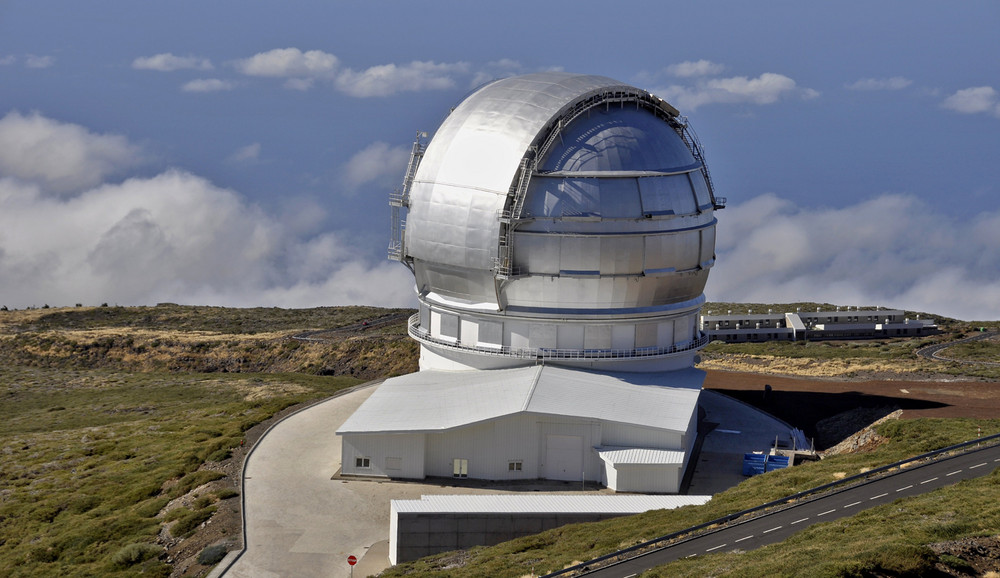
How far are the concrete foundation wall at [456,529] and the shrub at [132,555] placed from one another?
7706 millimetres

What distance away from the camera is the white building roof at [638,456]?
37.8 meters

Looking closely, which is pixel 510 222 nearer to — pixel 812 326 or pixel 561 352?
pixel 561 352

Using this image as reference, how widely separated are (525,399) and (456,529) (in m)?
7.88

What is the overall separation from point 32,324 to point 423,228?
62.8 metres

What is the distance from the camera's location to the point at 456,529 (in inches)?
1288

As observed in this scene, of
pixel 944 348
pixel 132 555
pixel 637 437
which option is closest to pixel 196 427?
pixel 132 555

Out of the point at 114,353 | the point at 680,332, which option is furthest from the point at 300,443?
the point at 114,353

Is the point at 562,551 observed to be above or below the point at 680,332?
below

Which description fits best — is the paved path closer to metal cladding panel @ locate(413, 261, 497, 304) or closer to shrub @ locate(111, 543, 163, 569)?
shrub @ locate(111, 543, 163, 569)

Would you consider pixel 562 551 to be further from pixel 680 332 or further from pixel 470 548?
pixel 680 332

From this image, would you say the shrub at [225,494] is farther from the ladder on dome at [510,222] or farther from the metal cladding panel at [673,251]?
the metal cladding panel at [673,251]

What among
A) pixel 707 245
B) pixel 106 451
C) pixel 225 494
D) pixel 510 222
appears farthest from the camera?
pixel 106 451

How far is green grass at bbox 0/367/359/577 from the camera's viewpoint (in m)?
35.4

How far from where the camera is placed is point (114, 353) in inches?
3113
